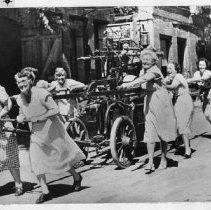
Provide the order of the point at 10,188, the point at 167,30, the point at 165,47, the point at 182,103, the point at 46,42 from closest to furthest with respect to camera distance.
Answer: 1. the point at 10,188
2. the point at 182,103
3. the point at 46,42
4. the point at 165,47
5. the point at 167,30

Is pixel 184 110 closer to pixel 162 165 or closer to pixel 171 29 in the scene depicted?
pixel 162 165

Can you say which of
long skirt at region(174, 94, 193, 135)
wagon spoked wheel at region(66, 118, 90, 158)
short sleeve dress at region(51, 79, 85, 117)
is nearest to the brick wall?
long skirt at region(174, 94, 193, 135)

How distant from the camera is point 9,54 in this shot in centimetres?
547

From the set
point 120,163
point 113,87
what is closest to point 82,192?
point 120,163

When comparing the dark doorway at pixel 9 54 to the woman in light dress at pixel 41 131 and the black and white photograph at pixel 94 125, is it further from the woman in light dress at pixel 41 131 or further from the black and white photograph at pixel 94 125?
the woman in light dress at pixel 41 131

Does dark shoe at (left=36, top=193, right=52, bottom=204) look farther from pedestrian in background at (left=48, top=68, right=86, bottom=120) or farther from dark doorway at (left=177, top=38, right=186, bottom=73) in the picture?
dark doorway at (left=177, top=38, right=186, bottom=73)

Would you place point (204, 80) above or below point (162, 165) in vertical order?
above

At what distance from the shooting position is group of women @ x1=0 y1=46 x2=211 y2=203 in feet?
12.6

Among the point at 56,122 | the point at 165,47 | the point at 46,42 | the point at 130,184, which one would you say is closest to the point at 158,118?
the point at 130,184

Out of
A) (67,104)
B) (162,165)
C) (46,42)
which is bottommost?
(162,165)

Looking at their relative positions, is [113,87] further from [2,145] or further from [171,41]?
[171,41]

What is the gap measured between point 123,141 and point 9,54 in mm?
1863

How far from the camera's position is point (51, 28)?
6582 mm

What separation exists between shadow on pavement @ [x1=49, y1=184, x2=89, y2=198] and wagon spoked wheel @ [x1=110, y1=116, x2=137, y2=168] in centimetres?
58
